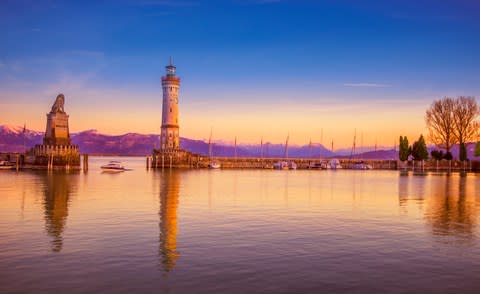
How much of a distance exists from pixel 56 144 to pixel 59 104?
8.76 metres

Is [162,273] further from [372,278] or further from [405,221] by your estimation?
[405,221]

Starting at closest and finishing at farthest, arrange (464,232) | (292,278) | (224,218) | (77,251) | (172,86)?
(292,278)
(77,251)
(464,232)
(224,218)
(172,86)

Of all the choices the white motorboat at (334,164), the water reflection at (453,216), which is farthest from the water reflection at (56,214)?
the white motorboat at (334,164)

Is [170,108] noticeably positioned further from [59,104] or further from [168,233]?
[168,233]

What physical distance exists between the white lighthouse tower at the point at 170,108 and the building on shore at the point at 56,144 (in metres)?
26.3

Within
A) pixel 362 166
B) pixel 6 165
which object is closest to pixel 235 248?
pixel 6 165

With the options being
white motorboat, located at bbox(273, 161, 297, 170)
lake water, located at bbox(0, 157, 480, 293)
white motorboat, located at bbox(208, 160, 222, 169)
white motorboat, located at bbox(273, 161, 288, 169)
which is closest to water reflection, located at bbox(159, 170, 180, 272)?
lake water, located at bbox(0, 157, 480, 293)

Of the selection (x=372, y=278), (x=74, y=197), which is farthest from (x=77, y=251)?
(x=74, y=197)

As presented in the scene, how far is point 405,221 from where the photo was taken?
28.5 metres

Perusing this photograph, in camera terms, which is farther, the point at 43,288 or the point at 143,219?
the point at 143,219

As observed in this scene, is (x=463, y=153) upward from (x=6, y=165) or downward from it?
upward

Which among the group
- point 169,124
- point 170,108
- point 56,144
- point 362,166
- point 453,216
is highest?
point 170,108

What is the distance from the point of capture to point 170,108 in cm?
11819

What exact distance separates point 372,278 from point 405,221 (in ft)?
47.0
